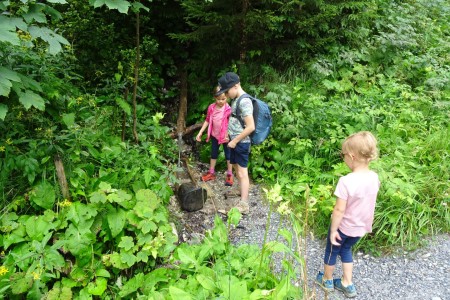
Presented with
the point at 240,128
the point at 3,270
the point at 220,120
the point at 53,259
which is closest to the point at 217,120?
the point at 220,120

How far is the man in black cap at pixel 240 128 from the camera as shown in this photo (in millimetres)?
4352

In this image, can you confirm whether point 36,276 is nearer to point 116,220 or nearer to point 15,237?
point 15,237

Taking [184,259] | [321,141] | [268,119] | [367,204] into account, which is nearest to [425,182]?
[321,141]

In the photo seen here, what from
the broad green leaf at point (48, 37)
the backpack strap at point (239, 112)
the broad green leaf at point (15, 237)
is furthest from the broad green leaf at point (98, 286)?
the backpack strap at point (239, 112)

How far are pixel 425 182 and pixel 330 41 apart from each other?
3.25 meters

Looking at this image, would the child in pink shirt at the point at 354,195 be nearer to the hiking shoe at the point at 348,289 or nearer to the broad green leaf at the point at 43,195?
the hiking shoe at the point at 348,289

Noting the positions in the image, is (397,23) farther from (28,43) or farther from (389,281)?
(28,43)

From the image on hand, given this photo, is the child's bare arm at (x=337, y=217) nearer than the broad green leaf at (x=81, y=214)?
Yes

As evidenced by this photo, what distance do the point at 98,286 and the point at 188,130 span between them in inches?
141

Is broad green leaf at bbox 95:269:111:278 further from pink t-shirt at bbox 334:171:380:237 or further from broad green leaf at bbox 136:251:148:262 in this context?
pink t-shirt at bbox 334:171:380:237

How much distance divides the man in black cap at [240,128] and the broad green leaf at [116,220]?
1561mm

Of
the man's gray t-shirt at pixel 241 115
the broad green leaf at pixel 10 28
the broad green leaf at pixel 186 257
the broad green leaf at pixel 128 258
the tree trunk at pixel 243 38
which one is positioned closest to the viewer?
the broad green leaf at pixel 10 28

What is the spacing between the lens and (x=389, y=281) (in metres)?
3.75

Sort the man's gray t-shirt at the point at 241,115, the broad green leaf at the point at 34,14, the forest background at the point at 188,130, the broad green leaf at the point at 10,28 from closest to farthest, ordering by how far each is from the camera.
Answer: the broad green leaf at the point at 10,28 → the broad green leaf at the point at 34,14 → the forest background at the point at 188,130 → the man's gray t-shirt at the point at 241,115
